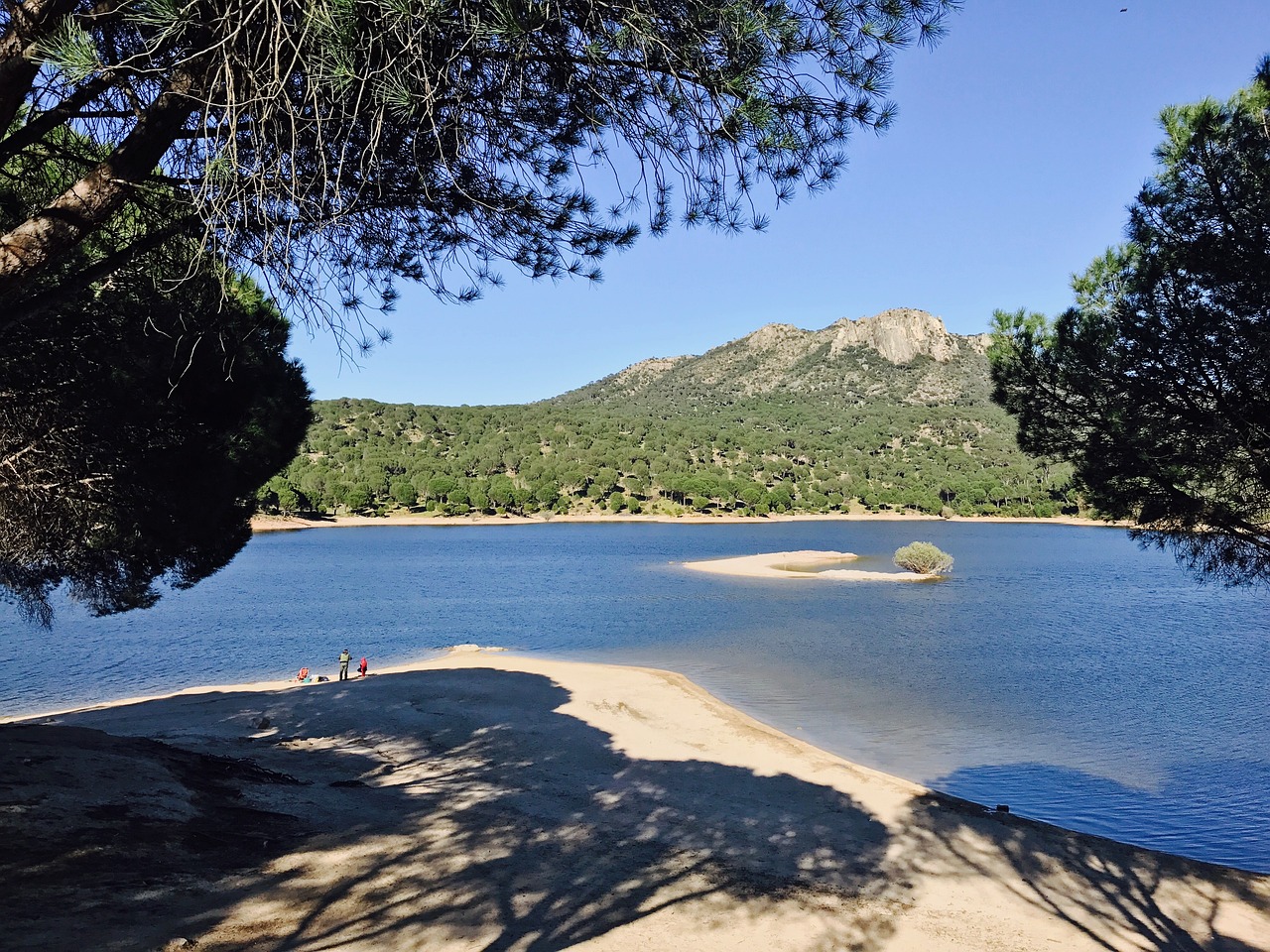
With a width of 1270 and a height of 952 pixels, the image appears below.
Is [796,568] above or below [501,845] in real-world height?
below

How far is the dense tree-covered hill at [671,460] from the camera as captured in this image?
102375mm

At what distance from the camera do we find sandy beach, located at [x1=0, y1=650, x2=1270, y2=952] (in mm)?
5477

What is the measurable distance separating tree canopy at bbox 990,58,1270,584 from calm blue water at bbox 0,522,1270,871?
5623 mm

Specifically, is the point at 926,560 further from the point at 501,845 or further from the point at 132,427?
the point at 132,427

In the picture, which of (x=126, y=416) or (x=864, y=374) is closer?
(x=126, y=416)

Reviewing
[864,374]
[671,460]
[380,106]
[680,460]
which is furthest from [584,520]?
[864,374]

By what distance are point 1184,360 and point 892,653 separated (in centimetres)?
2031

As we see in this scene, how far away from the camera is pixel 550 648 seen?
28.2 meters

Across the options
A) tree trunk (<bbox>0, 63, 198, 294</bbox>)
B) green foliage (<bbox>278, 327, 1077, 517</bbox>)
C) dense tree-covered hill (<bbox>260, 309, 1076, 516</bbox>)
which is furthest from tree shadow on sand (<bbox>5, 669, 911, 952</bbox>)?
green foliage (<bbox>278, 327, 1077, 517</bbox>)

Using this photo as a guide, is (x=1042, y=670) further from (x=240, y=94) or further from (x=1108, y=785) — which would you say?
(x=240, y=94)

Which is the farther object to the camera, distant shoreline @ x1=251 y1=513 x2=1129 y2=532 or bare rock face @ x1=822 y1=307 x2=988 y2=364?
bare rock face @ x1=822 y1=307 x2=988 y2=364

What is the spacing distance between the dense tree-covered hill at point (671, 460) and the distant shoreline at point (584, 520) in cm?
127

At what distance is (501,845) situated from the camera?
771 centimetres

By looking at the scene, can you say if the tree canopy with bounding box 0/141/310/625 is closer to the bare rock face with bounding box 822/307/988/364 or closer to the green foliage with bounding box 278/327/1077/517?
the green foliage with bounding box 278/327/1077/517
